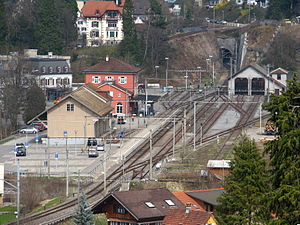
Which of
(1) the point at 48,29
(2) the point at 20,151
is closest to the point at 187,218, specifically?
(2) the point at 20,151

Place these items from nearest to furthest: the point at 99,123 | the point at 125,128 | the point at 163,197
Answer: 1. the point at 163,197
2. the point at 99,123
3. the point at 125,128

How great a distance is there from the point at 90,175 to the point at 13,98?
20.1m

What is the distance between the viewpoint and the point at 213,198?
37.0 meters

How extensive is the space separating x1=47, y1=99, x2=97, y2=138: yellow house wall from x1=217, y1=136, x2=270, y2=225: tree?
117 feet

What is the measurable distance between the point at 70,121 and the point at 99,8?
46534mm

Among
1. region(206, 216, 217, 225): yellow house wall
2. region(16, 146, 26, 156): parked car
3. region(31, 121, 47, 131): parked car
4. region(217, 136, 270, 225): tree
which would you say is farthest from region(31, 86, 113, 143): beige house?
region(217, 136, 270, 225): tree

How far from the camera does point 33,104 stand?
2768 inches

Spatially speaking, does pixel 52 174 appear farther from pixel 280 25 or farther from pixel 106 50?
pixel 280 25

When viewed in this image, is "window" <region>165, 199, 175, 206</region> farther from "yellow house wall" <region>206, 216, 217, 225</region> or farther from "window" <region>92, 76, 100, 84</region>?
"window" <region>92, 76, 100, 84</region>

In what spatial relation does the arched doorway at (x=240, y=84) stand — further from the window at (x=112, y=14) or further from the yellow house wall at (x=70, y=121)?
the yellow house wall at (x=70, y=121)

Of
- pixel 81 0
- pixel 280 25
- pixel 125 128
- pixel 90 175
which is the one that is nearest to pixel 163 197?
pixel 90 175

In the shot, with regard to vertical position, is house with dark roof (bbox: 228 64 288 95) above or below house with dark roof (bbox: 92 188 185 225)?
above

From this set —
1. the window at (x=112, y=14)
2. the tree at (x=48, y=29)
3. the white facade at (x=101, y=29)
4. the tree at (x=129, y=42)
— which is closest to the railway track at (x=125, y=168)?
the tree at (x=129, y=42)

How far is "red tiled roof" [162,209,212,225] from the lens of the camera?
29639mm
